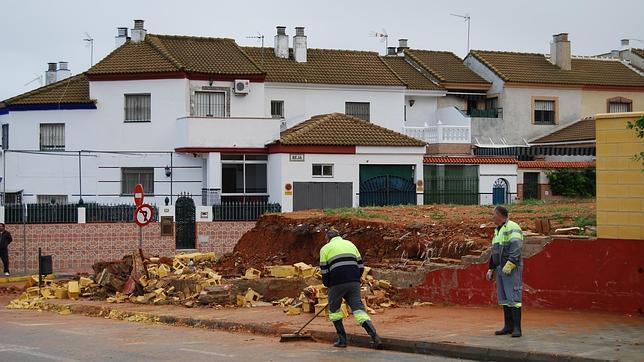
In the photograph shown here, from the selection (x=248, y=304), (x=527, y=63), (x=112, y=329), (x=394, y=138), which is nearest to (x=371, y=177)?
(x=394, y=138)

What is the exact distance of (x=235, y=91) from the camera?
1721 inches

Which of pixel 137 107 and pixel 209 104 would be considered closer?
pixel 137 107

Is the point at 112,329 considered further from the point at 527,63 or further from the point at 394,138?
the point at 527,63

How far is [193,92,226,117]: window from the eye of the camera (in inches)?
1703

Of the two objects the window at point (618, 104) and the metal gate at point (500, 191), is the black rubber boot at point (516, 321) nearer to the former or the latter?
the metal gate at point (500, 191)

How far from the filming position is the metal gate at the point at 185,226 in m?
37.2

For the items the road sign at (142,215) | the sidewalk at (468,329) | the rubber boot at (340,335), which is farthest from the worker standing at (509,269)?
the road sign at (142,215)

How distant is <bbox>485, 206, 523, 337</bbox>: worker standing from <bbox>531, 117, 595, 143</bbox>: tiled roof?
1388 inches

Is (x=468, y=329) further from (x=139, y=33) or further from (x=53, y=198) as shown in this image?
(x=139, y=33)

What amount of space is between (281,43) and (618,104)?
59.4 ft

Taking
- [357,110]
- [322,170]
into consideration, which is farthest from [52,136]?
[357,110]

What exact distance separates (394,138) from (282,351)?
28302mm

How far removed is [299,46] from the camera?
50.5 metres

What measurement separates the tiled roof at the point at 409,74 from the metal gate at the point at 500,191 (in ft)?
27.1
